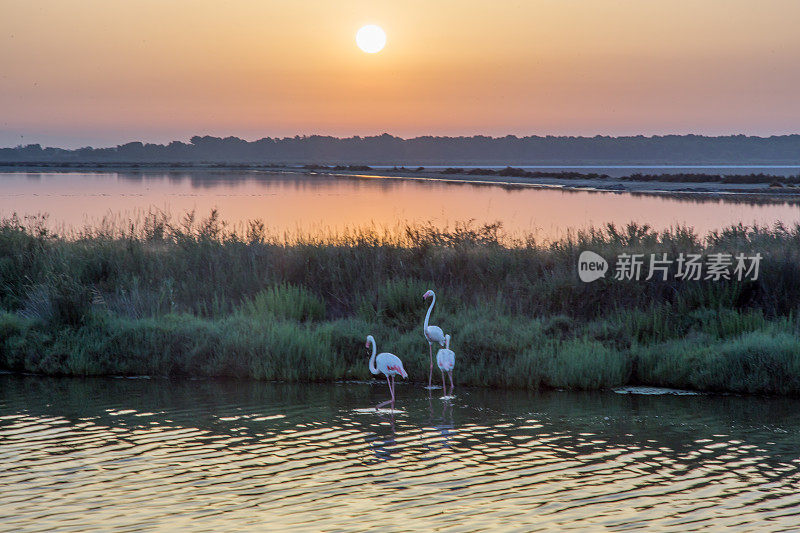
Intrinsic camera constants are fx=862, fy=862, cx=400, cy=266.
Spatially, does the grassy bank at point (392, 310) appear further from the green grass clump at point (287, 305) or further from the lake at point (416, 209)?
the lake at point (416, 209)

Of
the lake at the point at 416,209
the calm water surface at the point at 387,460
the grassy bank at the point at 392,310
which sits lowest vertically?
the calm water surface at the point at 387,460

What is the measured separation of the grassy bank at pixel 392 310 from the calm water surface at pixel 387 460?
2.32 ft

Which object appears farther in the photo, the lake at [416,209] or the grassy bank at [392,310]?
the lake at [416,209]

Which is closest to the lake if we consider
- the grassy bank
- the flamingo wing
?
the grassy bank

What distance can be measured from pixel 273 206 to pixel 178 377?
121 ft

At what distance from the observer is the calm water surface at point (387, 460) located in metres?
7.39

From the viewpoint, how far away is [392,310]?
1523 cm

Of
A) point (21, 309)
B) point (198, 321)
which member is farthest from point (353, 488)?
point (21, 309)

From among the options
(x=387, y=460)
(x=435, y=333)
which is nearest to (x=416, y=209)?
(x=435, y=333)

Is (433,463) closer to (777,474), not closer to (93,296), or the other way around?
(777,474)

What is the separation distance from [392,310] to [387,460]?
634 centimetres

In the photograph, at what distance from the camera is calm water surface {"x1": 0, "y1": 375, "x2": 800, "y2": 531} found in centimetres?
739

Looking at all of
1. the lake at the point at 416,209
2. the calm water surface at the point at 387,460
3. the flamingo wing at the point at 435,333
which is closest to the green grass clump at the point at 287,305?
the calm water surface at the point at 387,460

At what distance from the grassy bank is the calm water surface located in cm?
71
